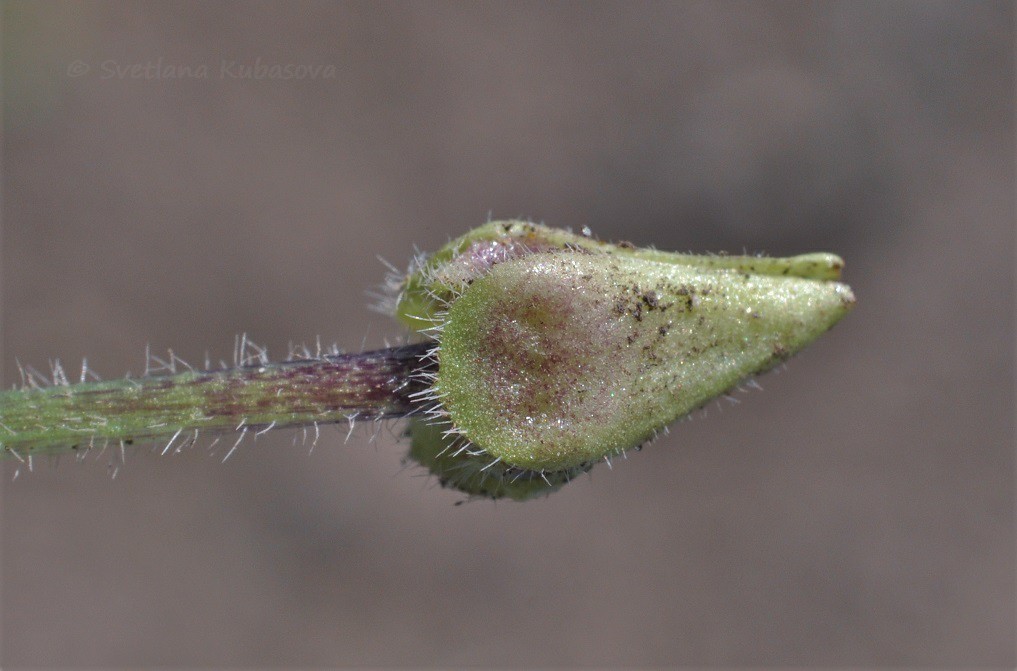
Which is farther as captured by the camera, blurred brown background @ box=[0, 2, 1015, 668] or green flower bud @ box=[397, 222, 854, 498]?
blurred brown background @ box=[0, 2, 1015, 668]

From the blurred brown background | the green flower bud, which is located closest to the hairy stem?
the green flower bud

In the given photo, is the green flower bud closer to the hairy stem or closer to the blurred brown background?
the hairy stem

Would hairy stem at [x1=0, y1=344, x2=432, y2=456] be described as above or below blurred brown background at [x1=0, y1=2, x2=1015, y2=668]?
below

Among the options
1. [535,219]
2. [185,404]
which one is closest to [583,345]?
[185,404]

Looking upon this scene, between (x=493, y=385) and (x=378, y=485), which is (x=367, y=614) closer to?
(x=378, y=485)

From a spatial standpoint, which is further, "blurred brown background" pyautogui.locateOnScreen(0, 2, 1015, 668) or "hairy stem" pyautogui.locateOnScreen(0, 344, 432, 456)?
"blurred brown background" pyautogui.locateOnScreen(0, 2, 1015, 668)

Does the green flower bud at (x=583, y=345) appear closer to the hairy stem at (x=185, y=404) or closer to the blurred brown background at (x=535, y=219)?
the hairy stem at (x=185, y=404)

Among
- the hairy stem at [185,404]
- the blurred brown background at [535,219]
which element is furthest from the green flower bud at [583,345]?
the blurred brown background at [535,219]
